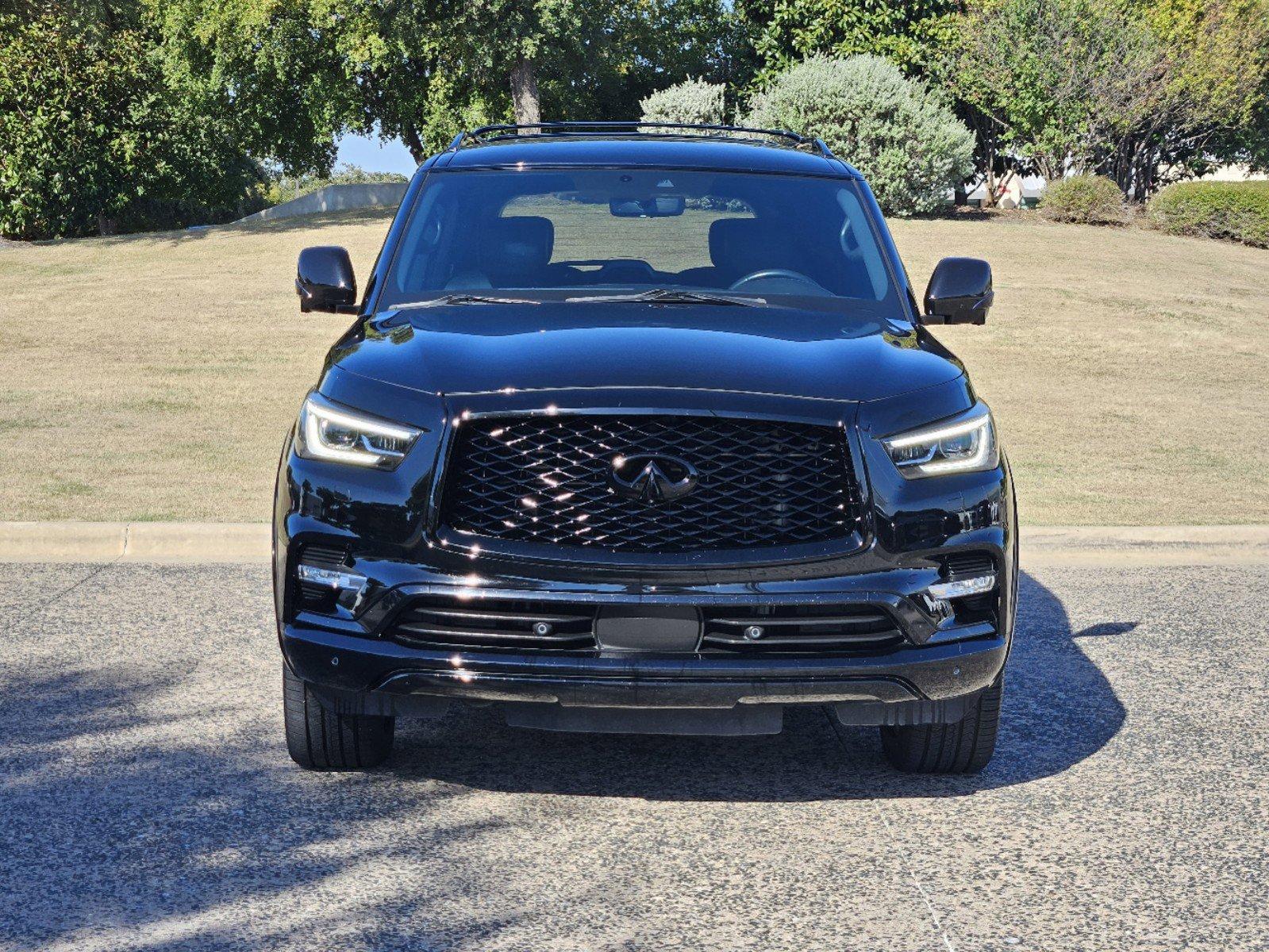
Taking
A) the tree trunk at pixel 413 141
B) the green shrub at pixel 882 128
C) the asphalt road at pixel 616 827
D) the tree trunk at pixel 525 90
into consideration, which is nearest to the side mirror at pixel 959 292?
the asphalt road at pixel 616 827

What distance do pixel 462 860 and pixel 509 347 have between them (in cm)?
147

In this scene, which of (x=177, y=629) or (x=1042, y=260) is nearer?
(x=177, y=629)

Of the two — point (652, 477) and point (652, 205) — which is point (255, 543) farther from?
point (652, 477)

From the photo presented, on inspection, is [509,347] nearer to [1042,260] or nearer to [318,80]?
[1042,260]

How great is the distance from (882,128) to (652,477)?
2689cm

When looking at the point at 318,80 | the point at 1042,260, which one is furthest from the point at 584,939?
the point at 318,80

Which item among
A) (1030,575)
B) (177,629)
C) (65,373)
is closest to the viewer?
(177,629)

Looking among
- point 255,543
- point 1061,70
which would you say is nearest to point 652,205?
point 255,543

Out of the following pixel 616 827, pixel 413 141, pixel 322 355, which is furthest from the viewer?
pixel 413 141

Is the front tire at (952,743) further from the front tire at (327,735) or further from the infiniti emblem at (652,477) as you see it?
the front tire at (327,735)

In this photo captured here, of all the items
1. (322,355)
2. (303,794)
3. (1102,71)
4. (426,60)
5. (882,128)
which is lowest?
(322,355)

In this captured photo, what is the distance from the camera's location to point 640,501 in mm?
4305

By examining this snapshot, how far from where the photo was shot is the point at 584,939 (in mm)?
3809

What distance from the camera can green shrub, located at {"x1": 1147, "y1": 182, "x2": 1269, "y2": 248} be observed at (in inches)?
1278
